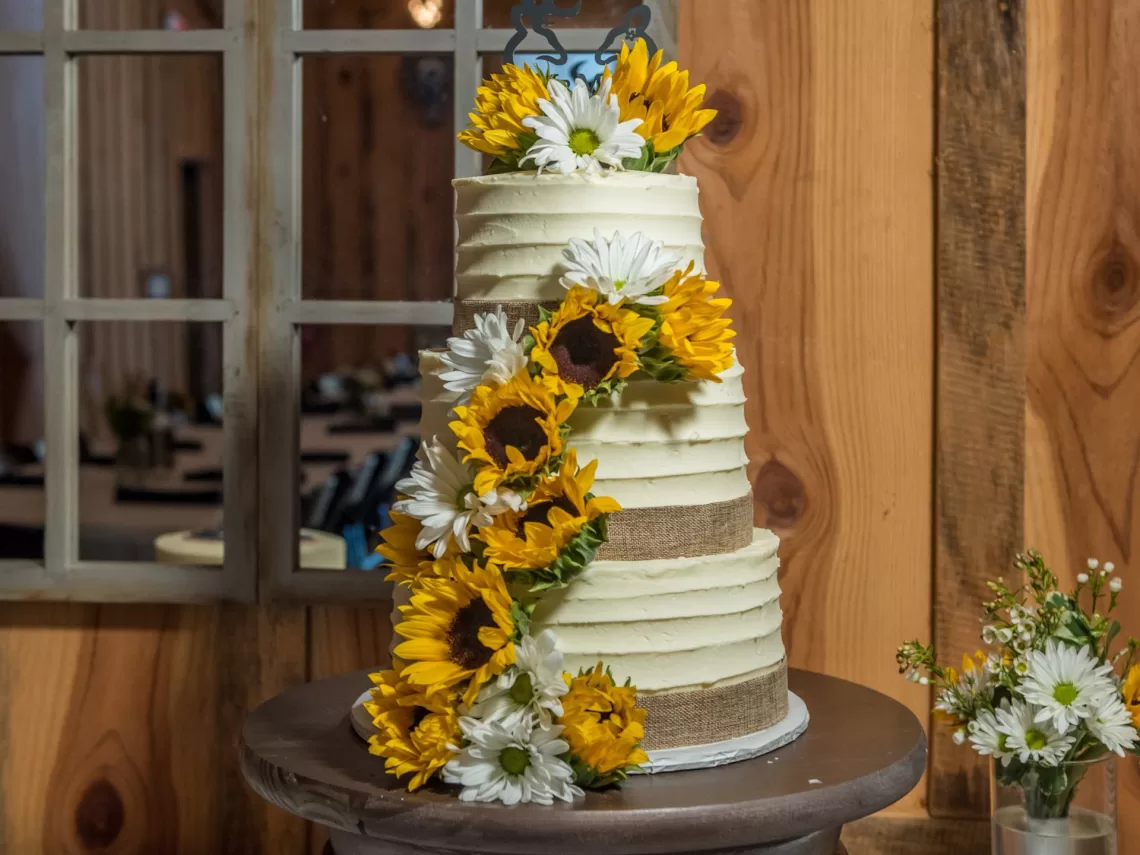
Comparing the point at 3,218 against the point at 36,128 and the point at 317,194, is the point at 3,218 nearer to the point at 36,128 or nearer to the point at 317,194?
the point at 36,128

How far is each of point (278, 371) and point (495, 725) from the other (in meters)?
0.77

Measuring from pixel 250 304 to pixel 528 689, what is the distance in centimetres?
82

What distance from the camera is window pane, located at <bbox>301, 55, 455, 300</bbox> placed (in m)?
1.69

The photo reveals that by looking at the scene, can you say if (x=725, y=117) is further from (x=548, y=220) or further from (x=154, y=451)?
(x=154, y=451)

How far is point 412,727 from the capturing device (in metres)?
1.04

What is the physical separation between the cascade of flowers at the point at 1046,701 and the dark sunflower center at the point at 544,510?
52 cm

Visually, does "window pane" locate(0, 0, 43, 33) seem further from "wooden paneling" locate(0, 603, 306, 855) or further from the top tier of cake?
the top tier of cake

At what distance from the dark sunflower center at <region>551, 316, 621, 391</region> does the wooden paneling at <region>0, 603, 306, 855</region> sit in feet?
2.56

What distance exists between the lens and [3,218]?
198 cm

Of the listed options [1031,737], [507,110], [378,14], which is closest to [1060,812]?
[1031,737]

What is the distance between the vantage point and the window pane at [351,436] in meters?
1.71

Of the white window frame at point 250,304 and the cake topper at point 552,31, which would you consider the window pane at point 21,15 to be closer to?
the white window frame at point 250,304

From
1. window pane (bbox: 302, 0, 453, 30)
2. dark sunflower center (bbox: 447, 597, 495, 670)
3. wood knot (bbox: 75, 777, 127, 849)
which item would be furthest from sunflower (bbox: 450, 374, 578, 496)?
wood knot (bbox: 75, 777, 127, 849)

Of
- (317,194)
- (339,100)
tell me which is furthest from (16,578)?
(339,100)
